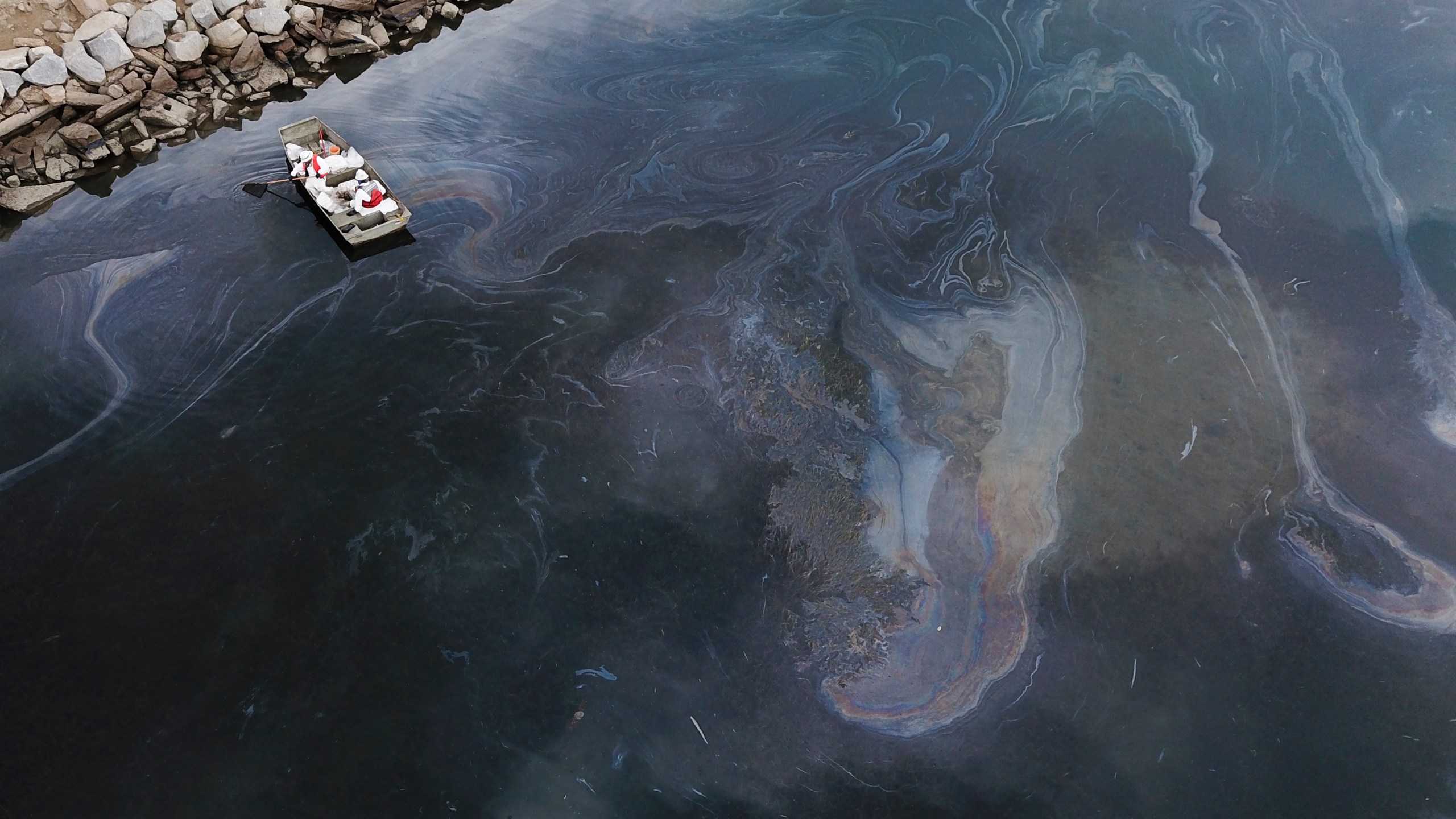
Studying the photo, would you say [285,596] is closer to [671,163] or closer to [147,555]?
[147,555]

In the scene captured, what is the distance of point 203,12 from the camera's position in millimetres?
8094

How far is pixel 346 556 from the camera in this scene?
5.73m

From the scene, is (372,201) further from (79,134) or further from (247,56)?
(79,134)

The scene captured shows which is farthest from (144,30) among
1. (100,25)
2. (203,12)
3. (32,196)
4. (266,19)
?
(32,196)

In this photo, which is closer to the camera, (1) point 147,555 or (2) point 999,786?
(2) point 999,786

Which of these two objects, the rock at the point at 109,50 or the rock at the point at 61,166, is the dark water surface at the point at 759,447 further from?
the rock at the point at 109,50

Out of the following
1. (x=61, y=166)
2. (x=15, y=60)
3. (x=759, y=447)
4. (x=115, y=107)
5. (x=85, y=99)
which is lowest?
(x=759, y=447)

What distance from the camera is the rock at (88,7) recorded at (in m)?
7.96

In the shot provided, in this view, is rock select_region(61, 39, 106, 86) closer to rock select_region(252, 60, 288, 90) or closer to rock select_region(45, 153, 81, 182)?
rock select_region(45, 153, 81, 182)

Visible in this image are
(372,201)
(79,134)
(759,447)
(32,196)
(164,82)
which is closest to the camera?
(759,447)

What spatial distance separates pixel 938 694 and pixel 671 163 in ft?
16.0

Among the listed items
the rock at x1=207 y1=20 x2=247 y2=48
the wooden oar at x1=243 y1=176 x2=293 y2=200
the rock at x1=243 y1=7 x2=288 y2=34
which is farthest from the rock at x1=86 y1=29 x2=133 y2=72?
the wooden oar at x1=243 y1=176 x2=293 y2=200

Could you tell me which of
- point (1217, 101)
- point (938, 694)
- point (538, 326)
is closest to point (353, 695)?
point (538, 326)

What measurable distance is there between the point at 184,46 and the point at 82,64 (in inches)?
31.9
